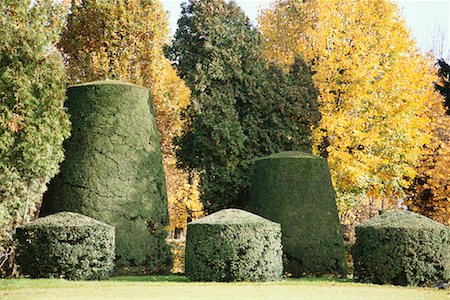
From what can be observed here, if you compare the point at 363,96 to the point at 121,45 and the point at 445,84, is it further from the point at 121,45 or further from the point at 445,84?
the point at 121,45

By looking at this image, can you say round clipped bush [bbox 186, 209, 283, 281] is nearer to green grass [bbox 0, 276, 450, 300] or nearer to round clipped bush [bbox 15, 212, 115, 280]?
green grass [bbox 0, 276, 450, 300]

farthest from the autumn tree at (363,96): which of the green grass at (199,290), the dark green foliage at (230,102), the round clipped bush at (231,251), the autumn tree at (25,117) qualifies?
the autumn tree at (25,117)

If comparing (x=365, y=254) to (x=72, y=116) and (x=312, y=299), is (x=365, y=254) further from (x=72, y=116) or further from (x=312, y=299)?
(x=72, y=116)

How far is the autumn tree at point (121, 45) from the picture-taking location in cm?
2375

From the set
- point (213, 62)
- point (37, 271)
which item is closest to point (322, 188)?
point (213, 62)

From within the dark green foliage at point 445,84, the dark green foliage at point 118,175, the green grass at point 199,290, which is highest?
the dark green foliage at point 445,84

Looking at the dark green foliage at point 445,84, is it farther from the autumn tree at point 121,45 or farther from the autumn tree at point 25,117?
the autumn tree at point 25,117

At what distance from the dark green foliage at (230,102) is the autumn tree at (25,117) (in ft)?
16.8

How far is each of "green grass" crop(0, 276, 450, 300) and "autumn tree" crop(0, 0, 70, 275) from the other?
2.84m

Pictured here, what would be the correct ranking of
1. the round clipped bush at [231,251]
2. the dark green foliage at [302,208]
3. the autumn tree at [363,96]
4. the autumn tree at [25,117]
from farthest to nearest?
1. the autumn tree at [363,96]
2. the dark green foliage at [302,208]
3. the autumn tree at [25,117]
4. the round clipped bush at [231,251]

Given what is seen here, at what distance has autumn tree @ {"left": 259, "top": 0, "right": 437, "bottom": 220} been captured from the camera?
67.0ft

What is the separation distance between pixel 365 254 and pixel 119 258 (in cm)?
608

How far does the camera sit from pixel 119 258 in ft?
48.8

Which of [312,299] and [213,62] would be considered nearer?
[312,299]
